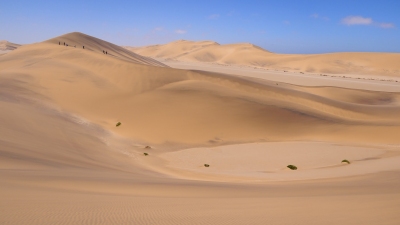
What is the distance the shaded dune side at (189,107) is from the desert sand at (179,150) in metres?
0.10

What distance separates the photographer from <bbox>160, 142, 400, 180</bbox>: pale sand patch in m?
11.7

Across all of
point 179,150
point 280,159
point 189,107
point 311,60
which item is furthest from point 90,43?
point 311,60

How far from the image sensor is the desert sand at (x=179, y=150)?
5.56 metres

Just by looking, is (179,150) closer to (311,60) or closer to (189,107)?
(189,107)

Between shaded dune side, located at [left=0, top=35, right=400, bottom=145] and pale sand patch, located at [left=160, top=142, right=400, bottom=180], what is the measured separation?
2541 millimetres

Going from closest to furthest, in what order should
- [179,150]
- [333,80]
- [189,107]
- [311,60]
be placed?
[179,150] → [189,107] → [333,80] → [311,60]

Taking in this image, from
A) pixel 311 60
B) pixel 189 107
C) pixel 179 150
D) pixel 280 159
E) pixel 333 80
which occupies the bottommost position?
pixel 179 150

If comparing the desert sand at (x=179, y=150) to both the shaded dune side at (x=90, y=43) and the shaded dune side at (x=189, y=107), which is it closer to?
the shaded dune side at (x=189, y=107)

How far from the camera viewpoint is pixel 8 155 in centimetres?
912

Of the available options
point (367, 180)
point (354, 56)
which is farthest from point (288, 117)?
point (354, 56)

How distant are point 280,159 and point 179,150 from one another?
4.72 meters

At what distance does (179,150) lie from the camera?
1716cm

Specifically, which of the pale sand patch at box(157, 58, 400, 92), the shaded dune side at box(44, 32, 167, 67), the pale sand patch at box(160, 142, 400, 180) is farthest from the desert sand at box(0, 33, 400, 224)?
the shaded dune side at box(44, 32, 167, 67)

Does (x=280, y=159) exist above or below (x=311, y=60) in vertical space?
below
